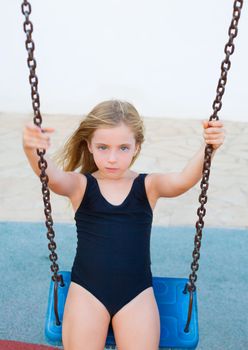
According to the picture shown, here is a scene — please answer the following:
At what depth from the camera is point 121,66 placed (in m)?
6.95

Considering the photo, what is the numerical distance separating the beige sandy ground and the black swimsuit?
2.03 metres

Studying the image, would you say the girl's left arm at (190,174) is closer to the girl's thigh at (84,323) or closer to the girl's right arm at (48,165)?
the girl's right arm at (48,165)

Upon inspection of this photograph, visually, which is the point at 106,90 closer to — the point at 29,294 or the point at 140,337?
the point at 29,294

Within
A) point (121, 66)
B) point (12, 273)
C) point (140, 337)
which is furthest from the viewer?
point (121, 66)

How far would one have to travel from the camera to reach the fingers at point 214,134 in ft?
6.23

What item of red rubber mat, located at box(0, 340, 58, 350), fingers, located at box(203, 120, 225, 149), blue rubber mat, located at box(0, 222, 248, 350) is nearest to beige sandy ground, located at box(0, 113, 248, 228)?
blue rubber mat, located at box(0, 222, 248, 350)

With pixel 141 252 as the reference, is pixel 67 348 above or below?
below

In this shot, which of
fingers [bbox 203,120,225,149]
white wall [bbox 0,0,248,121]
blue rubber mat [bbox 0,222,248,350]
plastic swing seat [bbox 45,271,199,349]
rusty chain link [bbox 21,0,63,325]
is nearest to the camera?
rusty chain link [bbox 21,0,63,325]

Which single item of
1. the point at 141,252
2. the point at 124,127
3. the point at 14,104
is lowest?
the point at 14,104

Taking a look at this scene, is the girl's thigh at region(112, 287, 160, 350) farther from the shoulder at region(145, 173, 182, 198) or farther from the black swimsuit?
the shoulder at region(145, 173, 182, 198)

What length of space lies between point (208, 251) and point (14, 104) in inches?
172

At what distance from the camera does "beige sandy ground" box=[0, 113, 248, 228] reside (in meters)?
4.38

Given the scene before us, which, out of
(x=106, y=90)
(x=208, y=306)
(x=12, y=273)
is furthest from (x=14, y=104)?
(x=208, y=306)

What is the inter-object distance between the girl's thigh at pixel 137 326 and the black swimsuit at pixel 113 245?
40 millimetres
